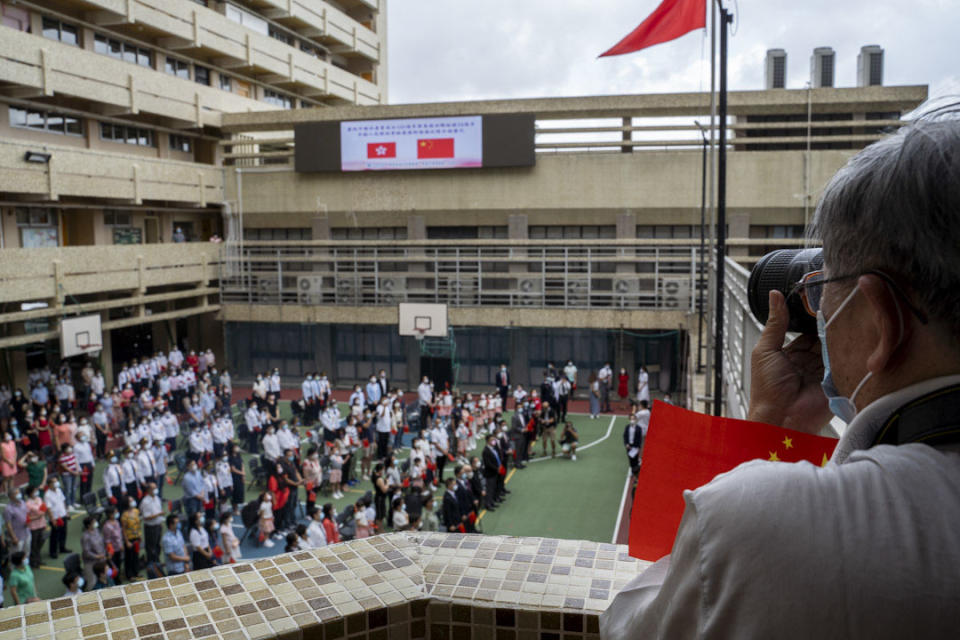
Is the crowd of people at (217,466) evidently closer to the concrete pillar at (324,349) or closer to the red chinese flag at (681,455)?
the concrete pillar at (324,349)

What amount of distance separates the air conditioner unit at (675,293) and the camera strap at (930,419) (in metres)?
21.7

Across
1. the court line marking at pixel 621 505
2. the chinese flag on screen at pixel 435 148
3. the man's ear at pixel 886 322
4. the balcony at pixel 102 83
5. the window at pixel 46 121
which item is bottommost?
the court line marking at pixel 621 505

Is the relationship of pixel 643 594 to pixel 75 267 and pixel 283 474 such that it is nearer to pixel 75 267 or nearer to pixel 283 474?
pixel 283 474

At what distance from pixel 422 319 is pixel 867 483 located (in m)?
21.7

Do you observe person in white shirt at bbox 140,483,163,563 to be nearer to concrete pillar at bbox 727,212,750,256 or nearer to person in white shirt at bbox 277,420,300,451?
person in white shirt at bbox 277,420,300,451

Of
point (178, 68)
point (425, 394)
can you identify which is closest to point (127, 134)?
point (178, 68)

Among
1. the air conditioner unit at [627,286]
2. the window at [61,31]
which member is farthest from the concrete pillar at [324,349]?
the window at [61,31]

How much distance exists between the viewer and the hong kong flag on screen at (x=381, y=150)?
79.8 feet

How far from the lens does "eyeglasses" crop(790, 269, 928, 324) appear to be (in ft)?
3.06

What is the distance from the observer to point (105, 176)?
67.5 feet

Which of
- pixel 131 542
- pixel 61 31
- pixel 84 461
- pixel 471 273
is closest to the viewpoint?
pixel 131 542

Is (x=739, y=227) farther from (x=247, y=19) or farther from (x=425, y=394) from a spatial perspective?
(x=247, y=19)

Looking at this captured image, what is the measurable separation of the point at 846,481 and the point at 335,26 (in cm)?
3526

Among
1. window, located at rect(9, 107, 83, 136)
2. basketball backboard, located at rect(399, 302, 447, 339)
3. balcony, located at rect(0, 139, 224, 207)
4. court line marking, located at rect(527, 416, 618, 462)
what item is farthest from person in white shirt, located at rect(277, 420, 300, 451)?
window, located at rect(9, 107, 83, 136)
